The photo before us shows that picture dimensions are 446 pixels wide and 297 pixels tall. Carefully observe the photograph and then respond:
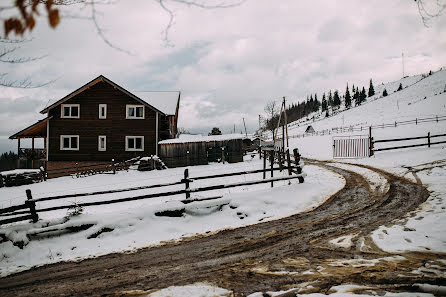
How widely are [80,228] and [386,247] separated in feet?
23.1

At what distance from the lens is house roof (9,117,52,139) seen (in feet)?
75.6

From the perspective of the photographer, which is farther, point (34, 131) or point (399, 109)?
point (399, 109)

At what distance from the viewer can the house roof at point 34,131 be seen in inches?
907

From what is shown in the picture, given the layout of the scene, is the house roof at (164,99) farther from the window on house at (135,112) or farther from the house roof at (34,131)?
the house roof at (34,131)

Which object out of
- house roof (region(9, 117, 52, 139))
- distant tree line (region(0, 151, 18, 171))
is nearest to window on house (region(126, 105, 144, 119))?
house roof (region(9, 117, 52, 139))

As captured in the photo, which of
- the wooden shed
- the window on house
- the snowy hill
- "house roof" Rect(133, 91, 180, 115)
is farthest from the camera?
the snowy hill

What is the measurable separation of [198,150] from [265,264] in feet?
62.4

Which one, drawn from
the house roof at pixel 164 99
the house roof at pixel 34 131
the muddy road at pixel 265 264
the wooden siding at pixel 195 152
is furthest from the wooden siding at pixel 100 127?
the muddy road at pixel 265 264

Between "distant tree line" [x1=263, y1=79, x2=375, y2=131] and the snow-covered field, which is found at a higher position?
"distant tree line" [x1=263, y1=79, x2=375, y2=131]

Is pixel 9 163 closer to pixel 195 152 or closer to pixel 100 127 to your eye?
pixel 100 127

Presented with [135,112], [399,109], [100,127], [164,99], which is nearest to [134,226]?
[135,112]

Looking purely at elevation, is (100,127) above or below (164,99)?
below

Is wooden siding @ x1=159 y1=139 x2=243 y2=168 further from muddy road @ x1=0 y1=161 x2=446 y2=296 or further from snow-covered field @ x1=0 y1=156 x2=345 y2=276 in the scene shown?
muddy road @ x1=0 y1=161 x2=446 y2=296

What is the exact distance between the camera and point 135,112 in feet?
81.1
